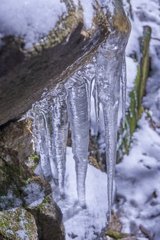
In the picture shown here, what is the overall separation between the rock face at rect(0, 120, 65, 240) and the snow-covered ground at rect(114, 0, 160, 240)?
73.8 inches

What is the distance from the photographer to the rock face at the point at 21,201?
4.35ft

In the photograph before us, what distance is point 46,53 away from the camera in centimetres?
80

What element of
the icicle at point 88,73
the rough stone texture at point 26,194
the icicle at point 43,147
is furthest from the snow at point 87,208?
the icicle at point 88,73

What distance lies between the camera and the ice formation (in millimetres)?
1281

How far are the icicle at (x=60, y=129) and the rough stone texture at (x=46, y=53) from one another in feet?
1.49

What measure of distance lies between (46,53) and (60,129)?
1.21 meters

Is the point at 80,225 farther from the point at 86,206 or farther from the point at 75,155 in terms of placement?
the point at 75,155

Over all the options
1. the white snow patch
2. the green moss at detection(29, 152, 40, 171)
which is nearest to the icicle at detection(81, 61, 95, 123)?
the white snow patch

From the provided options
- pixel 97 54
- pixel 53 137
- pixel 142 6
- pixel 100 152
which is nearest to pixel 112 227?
pixel 100 152

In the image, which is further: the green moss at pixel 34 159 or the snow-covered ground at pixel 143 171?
the snow-covered ground at pixel 143 171

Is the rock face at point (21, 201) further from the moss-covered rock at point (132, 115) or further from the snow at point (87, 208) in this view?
the moss-covered rock at point (132, 115)

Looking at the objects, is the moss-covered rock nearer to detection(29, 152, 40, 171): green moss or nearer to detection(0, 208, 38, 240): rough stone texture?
detection(29, 152, 40, 171): green moss

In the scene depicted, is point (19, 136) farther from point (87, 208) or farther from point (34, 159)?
point (87, 208)

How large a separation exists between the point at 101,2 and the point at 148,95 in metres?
4.44
